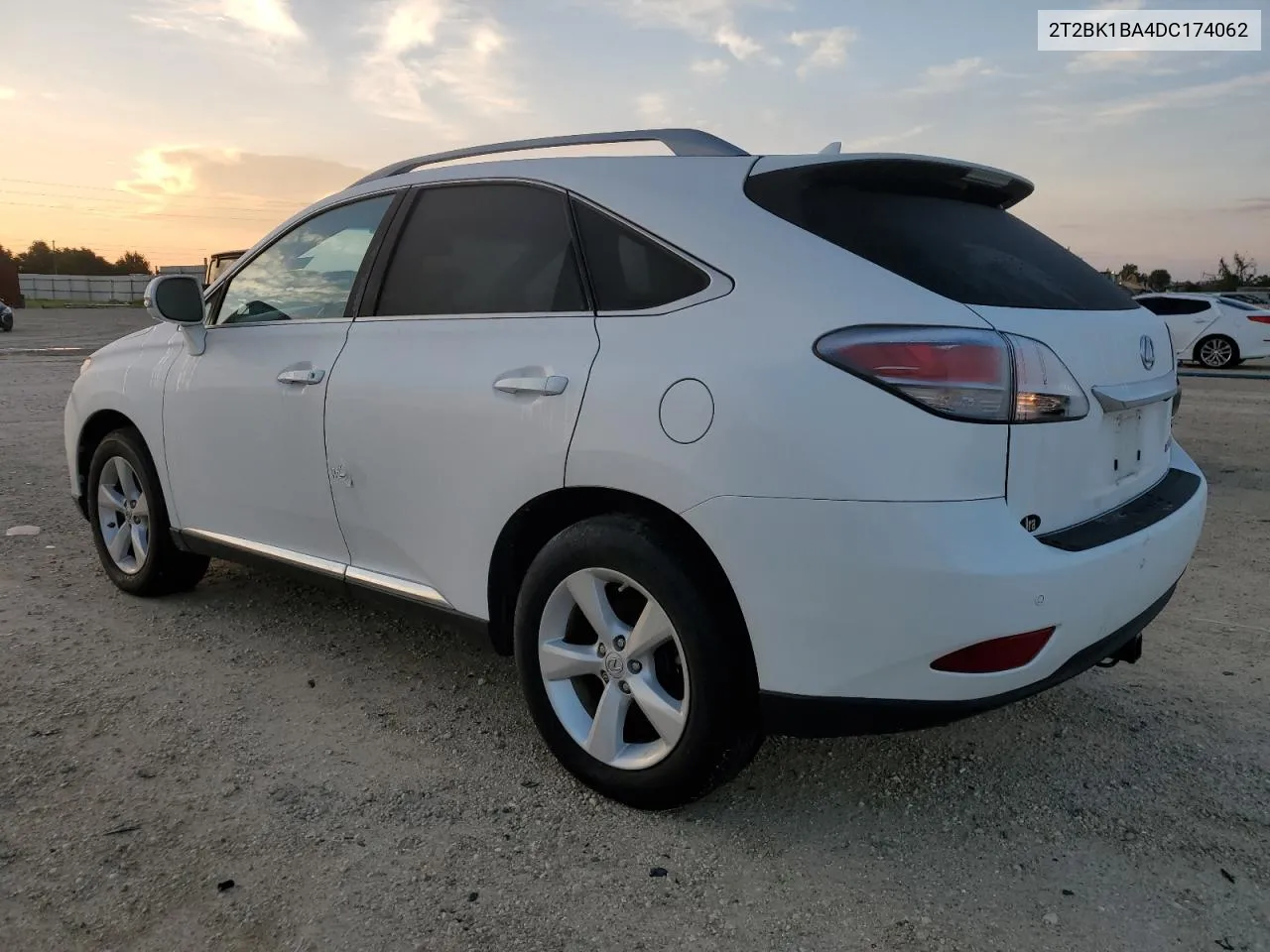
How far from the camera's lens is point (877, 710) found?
7.40 ft

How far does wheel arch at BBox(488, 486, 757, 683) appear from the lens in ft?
7.95

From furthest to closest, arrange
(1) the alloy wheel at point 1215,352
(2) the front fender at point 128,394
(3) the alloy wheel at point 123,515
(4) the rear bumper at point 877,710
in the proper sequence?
(1) the alloy wheel at point 1215,352 → (3) the alloy wheel at point 123,515 → (2) the front fender at point 128,394 → (4) the rear bumper at point 877,710

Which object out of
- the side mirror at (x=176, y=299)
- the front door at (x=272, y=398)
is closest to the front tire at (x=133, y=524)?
the front door at (x=272, y=398)

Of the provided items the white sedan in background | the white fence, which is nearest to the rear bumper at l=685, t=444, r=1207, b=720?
the white sedan in background

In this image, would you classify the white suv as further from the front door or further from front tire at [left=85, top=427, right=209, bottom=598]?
front tire at [left=85, top=427, right=209, bottom=598]

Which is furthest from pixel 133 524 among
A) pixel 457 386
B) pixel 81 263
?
pixel 81 263

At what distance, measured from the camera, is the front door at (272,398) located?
3.43 meters

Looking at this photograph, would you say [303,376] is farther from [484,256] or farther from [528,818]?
[528,818]

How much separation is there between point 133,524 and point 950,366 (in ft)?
12.2

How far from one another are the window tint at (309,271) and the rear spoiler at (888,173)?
59.9 inches

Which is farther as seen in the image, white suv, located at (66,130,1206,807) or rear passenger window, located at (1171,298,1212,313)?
rear passenger window, located at (1171,298,1212,313)

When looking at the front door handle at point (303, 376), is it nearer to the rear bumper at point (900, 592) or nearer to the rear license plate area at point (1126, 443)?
the rear bumper at point (900, 592)

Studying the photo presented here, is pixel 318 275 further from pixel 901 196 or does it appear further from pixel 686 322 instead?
pixel 901 196

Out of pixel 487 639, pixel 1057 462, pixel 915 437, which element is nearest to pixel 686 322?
pixel 915 437
